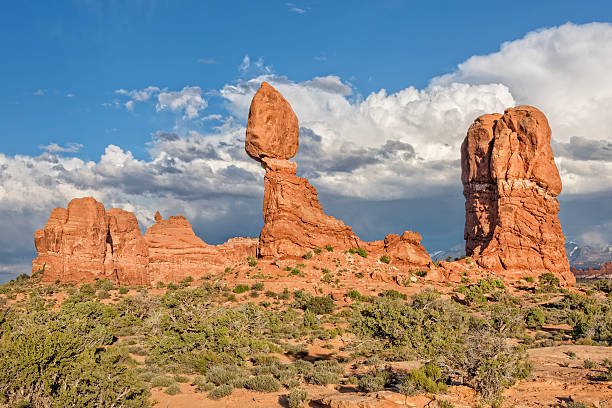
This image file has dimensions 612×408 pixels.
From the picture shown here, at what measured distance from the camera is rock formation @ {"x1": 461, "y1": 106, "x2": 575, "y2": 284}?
163 feet

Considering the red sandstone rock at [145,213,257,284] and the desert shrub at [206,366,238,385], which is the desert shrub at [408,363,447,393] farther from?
the red sandstone rock at [145,213,257,284]

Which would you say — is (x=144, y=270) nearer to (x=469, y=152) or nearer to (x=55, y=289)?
(x=55, y=289)

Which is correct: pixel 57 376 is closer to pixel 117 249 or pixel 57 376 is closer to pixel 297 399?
pixel 297 399

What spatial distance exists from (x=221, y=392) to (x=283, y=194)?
113ft

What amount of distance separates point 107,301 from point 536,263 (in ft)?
151

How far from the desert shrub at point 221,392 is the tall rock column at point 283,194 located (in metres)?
32.2

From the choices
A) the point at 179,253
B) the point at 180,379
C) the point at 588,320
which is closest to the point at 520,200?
the point at 588,320

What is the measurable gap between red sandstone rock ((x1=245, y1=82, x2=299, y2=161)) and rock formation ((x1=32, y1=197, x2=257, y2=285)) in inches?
632

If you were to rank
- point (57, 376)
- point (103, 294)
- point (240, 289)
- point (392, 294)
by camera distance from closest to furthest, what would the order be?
1. point (57, 376)
2. point (392, 294)
3. point (240, 289)
4. point (103, 294)

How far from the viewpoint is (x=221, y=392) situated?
1533 centimetres

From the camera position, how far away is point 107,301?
42656 millimetres

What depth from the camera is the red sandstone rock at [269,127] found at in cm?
5025

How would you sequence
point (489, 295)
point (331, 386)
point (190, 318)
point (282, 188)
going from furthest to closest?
point (282, 188) < point (489, 295) < point (190, 318) < point (331, 386)

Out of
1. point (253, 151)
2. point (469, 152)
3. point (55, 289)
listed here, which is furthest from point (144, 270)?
point (469, 152)
